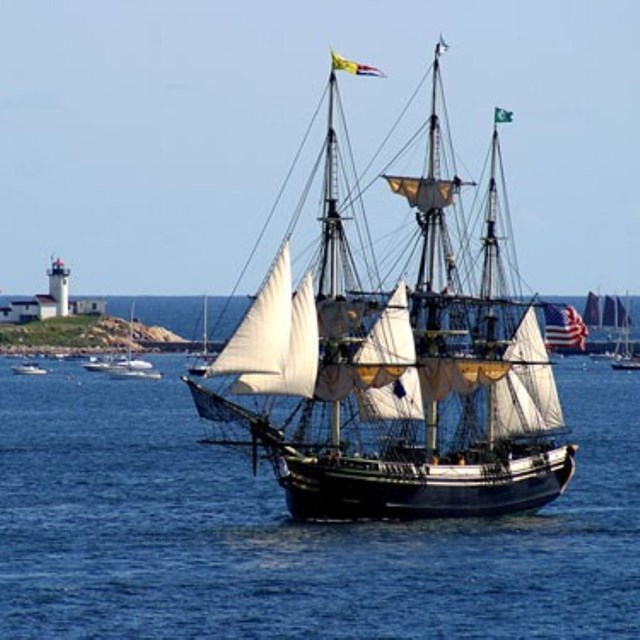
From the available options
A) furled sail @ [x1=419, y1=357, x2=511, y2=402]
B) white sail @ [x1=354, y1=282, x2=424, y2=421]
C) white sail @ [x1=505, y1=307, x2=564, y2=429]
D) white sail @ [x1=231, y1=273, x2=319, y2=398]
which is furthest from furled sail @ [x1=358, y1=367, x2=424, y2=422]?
white sail @ [x1=505, y1=307, x2=564, y2=429]

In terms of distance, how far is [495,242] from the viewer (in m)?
112

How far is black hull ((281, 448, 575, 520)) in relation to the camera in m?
91.9

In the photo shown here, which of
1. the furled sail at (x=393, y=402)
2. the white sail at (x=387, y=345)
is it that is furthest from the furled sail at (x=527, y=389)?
the white sail at (x=387, y=345)

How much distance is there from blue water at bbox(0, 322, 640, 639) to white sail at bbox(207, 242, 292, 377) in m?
6.31

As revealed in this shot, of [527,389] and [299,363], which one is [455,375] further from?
[299,363]

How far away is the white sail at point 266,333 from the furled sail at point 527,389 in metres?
17.9

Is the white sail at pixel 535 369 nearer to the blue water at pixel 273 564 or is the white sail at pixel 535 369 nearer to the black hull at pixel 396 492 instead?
the blue water at pixel 273 564

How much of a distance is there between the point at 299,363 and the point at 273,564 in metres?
13.8

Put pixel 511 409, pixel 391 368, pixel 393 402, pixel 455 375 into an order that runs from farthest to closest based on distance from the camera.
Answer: pixel 511 409, pixel 455 375, pixel 393 402, pixel 391 368

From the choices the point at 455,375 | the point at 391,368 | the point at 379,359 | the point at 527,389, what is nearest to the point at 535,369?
the point at 527,389

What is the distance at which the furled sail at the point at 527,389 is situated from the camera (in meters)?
108

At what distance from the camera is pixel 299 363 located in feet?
305

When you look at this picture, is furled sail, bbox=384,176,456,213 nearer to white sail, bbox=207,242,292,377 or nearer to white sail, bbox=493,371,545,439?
white sail, bbox=493,371,545,439

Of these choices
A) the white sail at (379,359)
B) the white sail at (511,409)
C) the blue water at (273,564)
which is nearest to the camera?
the blue water at (273,564)
